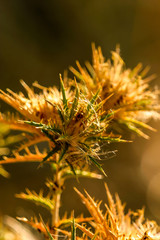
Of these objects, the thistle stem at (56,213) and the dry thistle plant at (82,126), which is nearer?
the dry thistle plant at (82,126)

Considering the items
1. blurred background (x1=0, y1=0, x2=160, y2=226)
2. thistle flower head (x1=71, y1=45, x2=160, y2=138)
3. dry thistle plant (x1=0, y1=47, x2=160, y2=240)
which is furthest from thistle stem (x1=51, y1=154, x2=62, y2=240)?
blurred background (x1=0, y1=0, x2=160, y2=226)

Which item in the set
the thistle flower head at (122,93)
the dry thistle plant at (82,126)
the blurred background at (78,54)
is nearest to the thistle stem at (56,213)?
the dry thistle plant at (82,126)

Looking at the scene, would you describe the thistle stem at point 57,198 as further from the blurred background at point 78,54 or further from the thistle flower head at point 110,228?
the blurred background at point 78,54

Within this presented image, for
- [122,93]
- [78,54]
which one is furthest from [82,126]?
[78,54]

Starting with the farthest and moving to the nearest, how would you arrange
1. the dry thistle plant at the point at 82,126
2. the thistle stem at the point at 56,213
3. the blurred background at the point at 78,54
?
the blurred background at the point at 78,54, the thistle stem at the point at 56,213, the dry thistle plant at the point at 82,126

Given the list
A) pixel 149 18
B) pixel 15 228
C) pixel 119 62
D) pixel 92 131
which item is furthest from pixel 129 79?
pixel 149 18

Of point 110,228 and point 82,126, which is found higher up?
point 82,126

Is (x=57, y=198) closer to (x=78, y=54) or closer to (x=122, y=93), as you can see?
(x=122, y=93)
